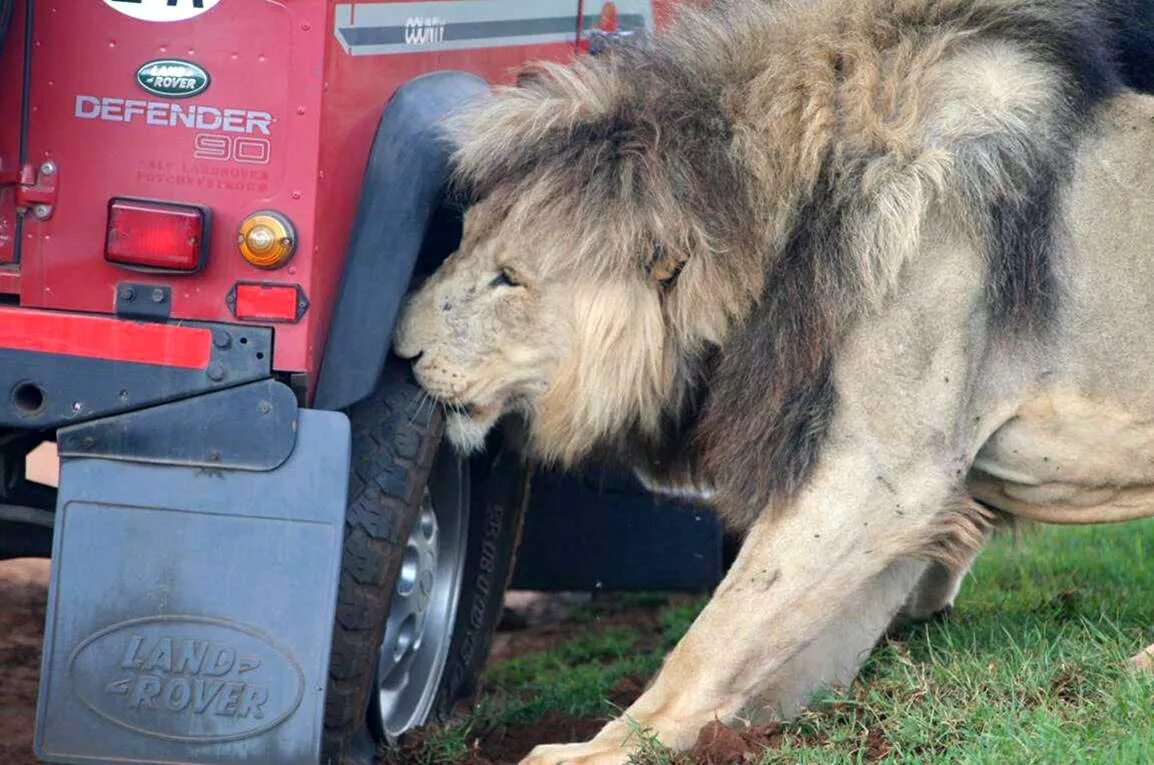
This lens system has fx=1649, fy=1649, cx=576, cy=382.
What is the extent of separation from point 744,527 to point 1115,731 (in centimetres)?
90

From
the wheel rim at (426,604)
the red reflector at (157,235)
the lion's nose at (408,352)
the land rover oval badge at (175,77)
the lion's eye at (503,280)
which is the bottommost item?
the wheel rim at (426,604)

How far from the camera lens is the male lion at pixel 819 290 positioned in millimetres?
3559

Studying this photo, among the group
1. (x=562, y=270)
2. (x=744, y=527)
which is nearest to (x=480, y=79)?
(x=562, y=270)

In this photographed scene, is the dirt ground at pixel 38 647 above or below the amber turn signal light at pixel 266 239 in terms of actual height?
below

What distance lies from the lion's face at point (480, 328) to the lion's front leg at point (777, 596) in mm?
687

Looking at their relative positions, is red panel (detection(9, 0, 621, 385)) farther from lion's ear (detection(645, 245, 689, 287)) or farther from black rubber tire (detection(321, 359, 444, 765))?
lion's ear (detection(645, 245, 689, 287))

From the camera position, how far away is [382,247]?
11.6 feet

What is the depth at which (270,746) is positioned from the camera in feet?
10.6

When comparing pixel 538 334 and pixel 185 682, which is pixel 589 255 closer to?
pixel 538 334

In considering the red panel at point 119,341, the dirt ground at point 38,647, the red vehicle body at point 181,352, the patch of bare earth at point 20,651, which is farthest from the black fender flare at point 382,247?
the patch of bare earth at point 20,651

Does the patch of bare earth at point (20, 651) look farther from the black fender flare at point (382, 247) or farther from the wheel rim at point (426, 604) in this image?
the black fender flare at point (382, 247)

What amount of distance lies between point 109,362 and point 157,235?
10.9 inches

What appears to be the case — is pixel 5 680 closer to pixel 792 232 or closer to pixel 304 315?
pixel 304 315

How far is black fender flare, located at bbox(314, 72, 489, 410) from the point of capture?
3506 millimetres
